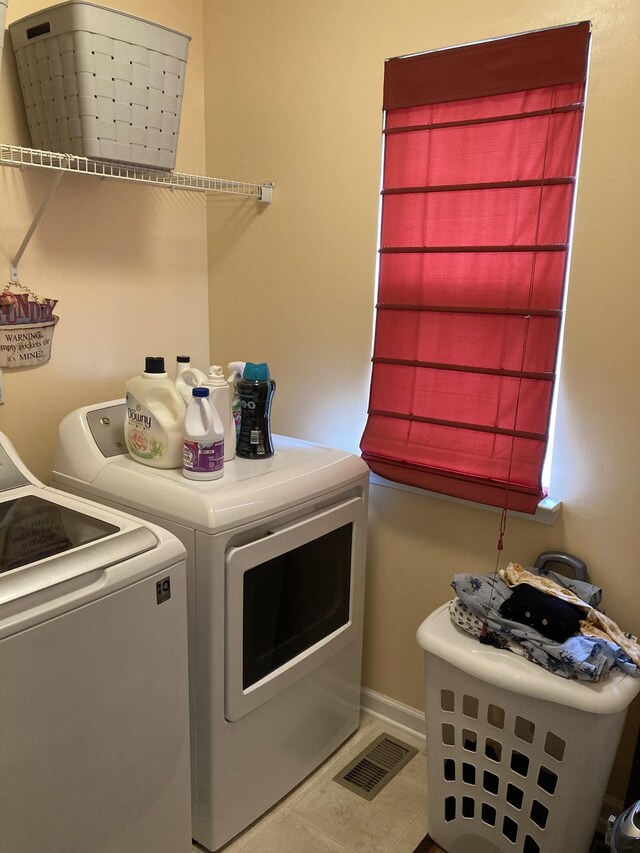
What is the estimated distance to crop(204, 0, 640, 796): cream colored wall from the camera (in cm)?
164

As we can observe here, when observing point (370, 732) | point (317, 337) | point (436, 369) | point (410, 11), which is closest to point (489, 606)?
point (436, 369)

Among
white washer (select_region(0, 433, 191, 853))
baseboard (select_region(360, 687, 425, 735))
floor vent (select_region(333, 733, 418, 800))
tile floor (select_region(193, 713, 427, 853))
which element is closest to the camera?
white washer (select_region(0, 433, 191, 853))

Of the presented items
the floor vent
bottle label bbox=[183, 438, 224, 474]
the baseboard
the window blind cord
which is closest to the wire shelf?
bottle label bbox=[183, 438, 224, 474]

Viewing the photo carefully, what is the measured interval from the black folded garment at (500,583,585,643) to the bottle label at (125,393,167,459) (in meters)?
0.99

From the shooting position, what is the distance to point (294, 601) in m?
1.85

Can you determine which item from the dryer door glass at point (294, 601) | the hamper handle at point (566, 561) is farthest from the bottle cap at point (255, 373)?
→ the hamper handle at point (566, 561)

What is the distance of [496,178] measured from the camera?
1.76 metres

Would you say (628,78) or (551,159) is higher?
(628,78)

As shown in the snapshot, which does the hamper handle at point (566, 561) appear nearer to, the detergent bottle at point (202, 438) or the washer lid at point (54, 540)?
the detergent bottle at point (202, 438)

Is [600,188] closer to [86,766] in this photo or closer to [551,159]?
[551,159]

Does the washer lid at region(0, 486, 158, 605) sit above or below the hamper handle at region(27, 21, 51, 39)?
below

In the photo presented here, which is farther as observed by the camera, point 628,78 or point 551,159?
point 551,159

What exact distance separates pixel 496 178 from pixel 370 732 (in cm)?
183

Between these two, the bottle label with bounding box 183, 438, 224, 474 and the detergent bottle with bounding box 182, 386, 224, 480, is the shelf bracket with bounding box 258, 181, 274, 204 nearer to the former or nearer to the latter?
the detergent bottle with bounding box 182, 386, 224, 480
